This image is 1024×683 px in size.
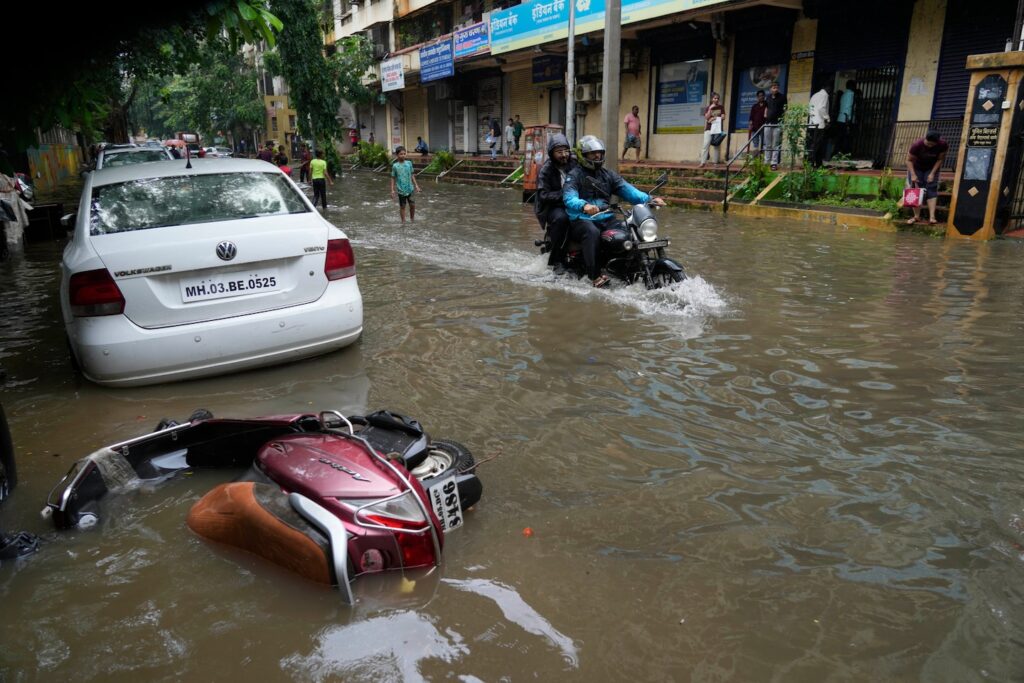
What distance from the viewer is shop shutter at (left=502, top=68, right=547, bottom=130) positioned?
97.1ft

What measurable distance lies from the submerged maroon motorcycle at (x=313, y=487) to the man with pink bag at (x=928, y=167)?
11.4 metres

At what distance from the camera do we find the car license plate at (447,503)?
292 cm

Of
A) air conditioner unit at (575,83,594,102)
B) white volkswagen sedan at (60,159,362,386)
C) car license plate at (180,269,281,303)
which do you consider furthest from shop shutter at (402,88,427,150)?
car license plate at (180,269,281,303)

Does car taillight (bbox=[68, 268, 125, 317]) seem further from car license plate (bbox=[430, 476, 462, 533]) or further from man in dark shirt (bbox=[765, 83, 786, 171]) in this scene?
man in dark shirt (bbox=[765, 83, 786, 171])

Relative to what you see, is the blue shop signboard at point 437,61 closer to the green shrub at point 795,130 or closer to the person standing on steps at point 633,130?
the person standing on steps at point 633,130

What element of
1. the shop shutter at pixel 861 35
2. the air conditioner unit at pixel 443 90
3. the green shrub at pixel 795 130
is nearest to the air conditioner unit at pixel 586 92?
the shop shutter at pixel 861 35

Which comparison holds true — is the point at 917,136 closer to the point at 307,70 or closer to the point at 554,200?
the point at 554,200

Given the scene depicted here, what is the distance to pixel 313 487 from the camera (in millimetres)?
2648

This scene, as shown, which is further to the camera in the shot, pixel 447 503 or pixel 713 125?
pixel 713 125

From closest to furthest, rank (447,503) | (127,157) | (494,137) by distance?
(447,503)
(127,157)
(494,137)

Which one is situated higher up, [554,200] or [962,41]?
[962,41]

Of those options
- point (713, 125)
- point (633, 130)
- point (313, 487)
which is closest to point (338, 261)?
point (313, 487)

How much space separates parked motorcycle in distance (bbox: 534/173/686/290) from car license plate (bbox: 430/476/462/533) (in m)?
4.65

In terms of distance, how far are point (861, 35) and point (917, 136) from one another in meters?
3.25
